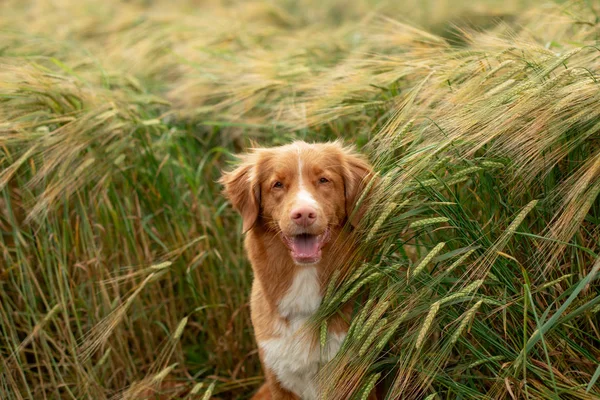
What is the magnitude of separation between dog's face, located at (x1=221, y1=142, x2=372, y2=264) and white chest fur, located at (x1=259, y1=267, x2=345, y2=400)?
0.19 metres

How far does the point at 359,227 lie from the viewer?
3260 millimetres

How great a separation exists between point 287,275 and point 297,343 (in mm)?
335

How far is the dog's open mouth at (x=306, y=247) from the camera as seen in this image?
11.2ft

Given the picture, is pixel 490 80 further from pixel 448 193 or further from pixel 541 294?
pixel 541 294

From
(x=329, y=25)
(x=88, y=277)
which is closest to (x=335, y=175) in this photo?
(x=88, y=277)

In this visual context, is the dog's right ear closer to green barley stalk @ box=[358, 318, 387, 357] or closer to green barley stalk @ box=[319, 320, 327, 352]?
green barley stalk @ box=[319, 320, 327, 352]

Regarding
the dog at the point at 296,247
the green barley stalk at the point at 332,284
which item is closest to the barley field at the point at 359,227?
the green barley stalk at the point at 332,284

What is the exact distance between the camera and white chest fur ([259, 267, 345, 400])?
11.5ft

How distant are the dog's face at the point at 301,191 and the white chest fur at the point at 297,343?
186mm

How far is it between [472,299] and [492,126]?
2.36 feet

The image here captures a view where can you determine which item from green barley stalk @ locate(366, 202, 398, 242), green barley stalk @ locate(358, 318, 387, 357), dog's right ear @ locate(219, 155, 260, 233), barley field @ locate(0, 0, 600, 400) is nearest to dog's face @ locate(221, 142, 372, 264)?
dog's right ear @ locate(219, 155, 260, 233)

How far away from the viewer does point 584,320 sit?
120 inches

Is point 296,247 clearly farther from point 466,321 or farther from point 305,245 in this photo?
point 466,321

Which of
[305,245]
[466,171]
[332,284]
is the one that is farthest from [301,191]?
[466,171]
